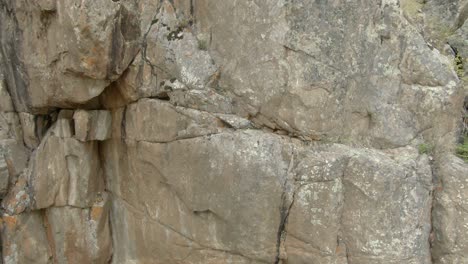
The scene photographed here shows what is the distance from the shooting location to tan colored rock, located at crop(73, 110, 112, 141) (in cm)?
695

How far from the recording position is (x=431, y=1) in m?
7.96

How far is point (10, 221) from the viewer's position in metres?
7.38

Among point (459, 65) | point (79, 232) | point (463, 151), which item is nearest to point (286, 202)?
point (463, 151)

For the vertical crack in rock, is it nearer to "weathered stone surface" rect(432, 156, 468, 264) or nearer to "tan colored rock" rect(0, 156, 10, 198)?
"weathered stone surface" rect(432, 156, 468, 264)

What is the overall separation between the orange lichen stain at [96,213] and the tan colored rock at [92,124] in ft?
3.89

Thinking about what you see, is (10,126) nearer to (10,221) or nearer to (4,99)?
(4,99)

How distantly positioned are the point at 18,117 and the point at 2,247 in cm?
210

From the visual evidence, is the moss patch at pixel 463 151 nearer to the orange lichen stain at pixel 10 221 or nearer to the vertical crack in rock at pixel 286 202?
the vertical crack in rock at pixel 286 202

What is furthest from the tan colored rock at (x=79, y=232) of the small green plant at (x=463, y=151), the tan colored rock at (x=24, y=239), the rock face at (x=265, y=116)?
the small green plant at (x=463, y=151)

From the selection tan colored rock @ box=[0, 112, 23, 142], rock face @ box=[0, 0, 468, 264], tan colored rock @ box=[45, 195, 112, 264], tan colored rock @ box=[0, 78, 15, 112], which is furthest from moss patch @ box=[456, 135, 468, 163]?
tan colored rock @ box=[0, 78, 15, 112]

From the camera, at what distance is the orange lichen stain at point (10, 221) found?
737 centimetres

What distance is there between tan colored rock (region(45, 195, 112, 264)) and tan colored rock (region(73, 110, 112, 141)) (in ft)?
3.62

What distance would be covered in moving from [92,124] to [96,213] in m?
1.49

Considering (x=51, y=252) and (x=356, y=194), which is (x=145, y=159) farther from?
(x=356, y=194)
